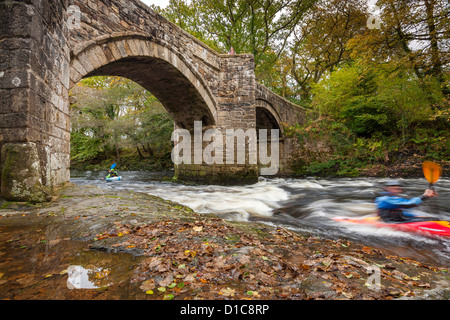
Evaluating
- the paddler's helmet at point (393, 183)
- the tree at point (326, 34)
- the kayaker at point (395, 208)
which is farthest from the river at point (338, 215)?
the tree at point (326, 34)

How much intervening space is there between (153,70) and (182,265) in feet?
21.0

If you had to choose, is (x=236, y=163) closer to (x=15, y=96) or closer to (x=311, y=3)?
(x=15, y=96)

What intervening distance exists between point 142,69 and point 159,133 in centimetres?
870

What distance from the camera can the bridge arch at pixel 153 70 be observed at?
4.32 metres

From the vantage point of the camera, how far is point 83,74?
426 centimetres

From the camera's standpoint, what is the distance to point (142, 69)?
21.0 feet

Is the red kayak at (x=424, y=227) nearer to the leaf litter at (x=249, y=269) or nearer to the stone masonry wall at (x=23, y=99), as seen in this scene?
the leaf litter at (x=249, y=269)

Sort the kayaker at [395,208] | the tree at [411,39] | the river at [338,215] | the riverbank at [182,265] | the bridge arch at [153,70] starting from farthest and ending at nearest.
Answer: the tree at [411,39] < the bridge arch at [153,70] < the kayaker at [395,208] < the river at [338,215] < the riverbank at [182,265]

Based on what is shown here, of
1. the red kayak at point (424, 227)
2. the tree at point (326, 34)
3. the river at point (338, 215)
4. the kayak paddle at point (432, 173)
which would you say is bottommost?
the river at point (338, 215)

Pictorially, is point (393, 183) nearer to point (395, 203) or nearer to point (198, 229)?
point (395, 203)

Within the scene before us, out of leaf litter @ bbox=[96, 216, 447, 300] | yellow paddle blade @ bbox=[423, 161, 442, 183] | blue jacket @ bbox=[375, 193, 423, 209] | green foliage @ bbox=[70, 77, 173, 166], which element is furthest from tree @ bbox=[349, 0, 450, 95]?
green foliage @ bbox=[70, 77, 173, 166]

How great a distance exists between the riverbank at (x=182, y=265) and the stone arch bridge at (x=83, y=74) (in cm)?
85

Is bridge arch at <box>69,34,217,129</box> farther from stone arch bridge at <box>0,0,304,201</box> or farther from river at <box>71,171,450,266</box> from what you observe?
river at <box>71,171,450,266</box>

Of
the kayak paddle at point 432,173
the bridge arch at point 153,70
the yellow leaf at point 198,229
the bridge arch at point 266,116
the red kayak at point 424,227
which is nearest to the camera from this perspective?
the yellow leaf at point 198,229
